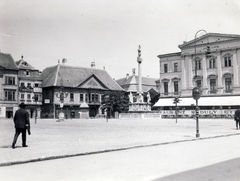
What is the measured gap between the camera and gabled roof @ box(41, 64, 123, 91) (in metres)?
69.7

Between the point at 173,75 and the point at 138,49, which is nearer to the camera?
the point at 138,49

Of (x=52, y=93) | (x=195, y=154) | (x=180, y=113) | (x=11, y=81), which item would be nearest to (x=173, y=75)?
(x=180, y=113)

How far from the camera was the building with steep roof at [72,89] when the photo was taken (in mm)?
67125

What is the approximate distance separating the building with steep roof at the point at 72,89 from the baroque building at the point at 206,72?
18.8 m

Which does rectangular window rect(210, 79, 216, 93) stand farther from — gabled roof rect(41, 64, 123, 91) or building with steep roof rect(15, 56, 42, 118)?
building with steep roof rect(15, 56, 42, 118)

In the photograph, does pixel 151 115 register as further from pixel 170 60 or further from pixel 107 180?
pixel 107 180

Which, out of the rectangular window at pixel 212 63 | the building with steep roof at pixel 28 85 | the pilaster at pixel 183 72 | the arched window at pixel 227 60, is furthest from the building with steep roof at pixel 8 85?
the arched window at pixel 227 60

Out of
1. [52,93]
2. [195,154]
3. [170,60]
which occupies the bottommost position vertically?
[195,154]

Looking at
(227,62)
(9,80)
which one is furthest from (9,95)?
(227,62)

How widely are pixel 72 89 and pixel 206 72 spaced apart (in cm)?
3122

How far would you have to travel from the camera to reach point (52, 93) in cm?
6706

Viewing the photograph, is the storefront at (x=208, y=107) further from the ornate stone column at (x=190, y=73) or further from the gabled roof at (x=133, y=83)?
the gabled roof at (x=133, y=83)

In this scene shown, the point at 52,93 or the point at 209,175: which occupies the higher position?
the point at 52,93

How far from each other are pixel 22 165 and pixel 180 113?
47674mm
